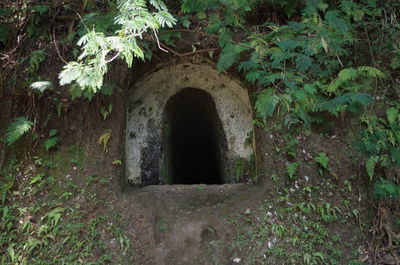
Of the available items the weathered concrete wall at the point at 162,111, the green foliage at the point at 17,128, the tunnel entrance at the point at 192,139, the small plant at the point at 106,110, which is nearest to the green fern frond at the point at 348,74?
the weathered concrete wall at the point at 162,111

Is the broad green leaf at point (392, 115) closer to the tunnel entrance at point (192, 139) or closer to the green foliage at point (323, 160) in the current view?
the green foliage at point (323, 160)

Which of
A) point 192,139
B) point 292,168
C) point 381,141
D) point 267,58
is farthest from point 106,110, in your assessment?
point 381,141

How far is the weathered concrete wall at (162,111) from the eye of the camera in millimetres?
5531

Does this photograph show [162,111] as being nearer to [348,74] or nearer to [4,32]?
[4,32]

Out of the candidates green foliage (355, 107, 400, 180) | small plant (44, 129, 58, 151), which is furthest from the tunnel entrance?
green foliage (355, 107, 400, 180)

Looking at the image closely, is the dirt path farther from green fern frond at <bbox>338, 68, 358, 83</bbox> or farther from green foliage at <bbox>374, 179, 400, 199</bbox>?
green fern frond at <bbox>338, 68, 358, 83</bbox>

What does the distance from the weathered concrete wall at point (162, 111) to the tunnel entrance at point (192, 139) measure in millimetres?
173

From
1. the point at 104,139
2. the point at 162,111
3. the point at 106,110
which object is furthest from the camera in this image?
the point at 162,111

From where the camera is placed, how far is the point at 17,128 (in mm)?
4246

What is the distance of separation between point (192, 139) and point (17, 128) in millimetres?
4244

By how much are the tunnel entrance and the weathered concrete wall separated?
0.57 ft

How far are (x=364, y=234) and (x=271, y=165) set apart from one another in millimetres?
1347

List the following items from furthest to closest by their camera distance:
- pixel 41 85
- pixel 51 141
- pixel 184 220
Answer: pixel 51 141 < pixel 41 85 < pixel 184 220

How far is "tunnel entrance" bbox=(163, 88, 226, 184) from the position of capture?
612cm
